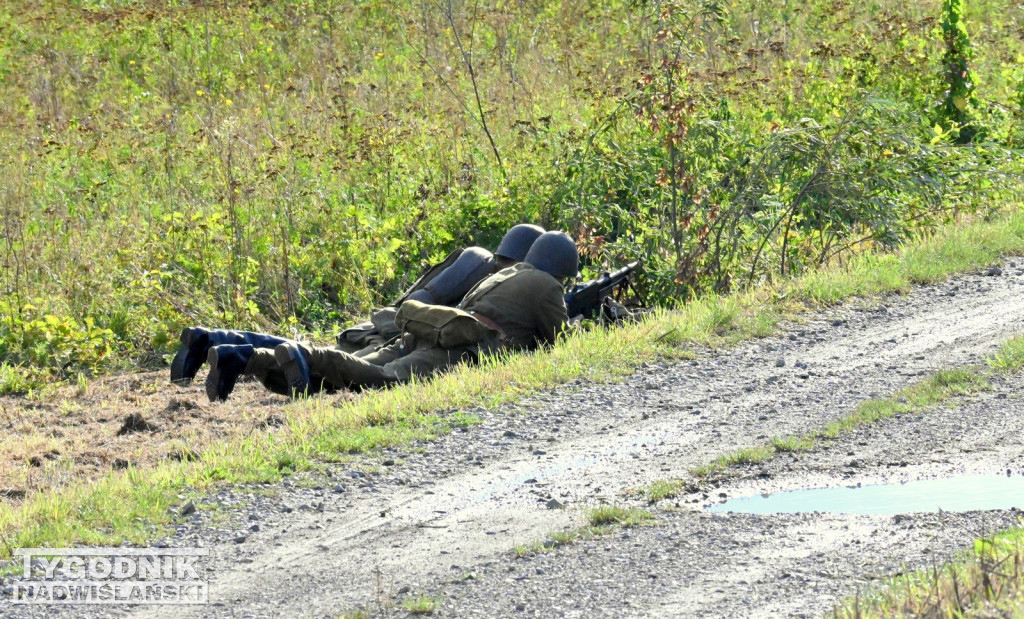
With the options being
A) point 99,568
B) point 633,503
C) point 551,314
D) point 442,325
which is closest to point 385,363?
point 442,325

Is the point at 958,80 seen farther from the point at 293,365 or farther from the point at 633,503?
the point at 633,503

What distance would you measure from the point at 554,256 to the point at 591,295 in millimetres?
815

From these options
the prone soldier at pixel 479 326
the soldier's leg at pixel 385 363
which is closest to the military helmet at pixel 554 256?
the prone soldier at pixel 479 326

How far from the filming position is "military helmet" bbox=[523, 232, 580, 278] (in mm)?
9320

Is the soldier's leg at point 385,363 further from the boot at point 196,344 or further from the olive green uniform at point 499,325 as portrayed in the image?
the boot at point 196,344

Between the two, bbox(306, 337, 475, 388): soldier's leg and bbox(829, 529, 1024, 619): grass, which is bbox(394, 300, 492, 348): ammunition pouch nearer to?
bbox(306, 337, 475, 388): soldier's leg

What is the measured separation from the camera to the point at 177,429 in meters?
8.26

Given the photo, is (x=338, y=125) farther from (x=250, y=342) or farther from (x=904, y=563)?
(x=904, y=563)

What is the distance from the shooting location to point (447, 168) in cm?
1304

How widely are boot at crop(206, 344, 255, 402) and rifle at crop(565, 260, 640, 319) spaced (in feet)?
8.79

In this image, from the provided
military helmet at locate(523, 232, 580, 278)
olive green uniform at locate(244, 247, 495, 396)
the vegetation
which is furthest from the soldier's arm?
the vegetation

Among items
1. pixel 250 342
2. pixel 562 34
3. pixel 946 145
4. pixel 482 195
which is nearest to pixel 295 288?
pixel 482 195

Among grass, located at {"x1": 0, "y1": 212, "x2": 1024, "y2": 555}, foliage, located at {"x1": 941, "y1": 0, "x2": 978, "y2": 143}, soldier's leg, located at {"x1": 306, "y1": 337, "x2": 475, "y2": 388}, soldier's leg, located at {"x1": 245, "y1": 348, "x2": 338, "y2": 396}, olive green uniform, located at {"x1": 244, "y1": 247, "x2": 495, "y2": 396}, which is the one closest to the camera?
grass, located at {"x1": 0, "y1": 212, "x2": 1024, "y2": 555}

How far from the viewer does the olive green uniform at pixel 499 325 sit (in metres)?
8.89
